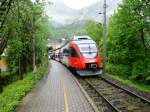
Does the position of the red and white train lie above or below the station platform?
above

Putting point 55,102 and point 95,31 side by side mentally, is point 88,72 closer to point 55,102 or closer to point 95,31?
point 55,102

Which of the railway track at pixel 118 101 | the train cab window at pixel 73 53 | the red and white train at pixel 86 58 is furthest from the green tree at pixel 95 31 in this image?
the railway track at pixel 118 101

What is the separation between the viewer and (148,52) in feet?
131

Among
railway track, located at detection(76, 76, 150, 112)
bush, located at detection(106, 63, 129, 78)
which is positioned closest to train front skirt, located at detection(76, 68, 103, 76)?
bush, located at detection(106, 63, 129, 78)

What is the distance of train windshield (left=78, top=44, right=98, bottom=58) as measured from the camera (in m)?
32.1

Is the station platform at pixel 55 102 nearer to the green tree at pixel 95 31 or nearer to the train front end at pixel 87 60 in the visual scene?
the train front end at pixel 87 60

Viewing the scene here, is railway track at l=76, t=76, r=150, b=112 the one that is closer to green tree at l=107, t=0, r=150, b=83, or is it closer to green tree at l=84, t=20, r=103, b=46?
green tree at l=107, t=0, r=150, b=83

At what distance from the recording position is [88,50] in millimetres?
32469

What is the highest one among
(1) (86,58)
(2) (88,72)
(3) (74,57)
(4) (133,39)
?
(4) (133,39)

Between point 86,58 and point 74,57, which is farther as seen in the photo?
point 74,57

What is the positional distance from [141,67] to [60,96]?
19602 mm

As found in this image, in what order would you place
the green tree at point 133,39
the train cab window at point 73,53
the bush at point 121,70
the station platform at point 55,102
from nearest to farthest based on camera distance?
the station platform at point 55,102, the train cab window at point 73,53, the green tree at point 133,39, the bush at point 121,70

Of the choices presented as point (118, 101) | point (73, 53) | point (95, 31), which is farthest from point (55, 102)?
point (95, 31)

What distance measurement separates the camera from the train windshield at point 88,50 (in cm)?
3215
